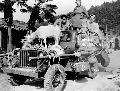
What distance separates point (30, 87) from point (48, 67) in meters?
1.38

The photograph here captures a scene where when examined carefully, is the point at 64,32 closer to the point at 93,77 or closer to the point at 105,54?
the point at 93,77

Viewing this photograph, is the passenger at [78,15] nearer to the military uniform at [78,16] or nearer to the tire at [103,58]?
the military uniform at [78,16]

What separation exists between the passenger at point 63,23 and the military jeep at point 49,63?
17.3 inches

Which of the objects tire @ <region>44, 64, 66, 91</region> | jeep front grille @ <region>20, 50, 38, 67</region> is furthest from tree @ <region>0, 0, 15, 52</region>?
tire @ <region>44, 64, 66, 91</region>

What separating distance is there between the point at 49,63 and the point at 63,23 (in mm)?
3231

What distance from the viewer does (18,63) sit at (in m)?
9.56

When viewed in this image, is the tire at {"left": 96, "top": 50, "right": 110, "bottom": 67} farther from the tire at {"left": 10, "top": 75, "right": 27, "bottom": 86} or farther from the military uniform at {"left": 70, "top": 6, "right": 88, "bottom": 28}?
the tire at {"left": 10, "top": 75, "right": 27, "bottom": 86}

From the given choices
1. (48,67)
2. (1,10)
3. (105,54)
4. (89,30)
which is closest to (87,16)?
(89,30)

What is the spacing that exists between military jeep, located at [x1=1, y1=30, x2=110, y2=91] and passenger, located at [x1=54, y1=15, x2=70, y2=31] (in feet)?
1.44

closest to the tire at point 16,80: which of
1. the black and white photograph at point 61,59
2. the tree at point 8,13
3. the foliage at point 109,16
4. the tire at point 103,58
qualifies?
the black and white photograph at point 61,59

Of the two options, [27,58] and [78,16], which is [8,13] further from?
[27,58]

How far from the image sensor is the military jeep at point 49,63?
331 inches

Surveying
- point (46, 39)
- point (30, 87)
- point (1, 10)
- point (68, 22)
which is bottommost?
point (30, 87)

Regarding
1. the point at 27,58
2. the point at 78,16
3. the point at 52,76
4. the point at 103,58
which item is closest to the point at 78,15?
the point at 78,16
